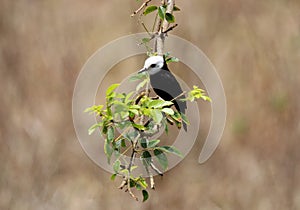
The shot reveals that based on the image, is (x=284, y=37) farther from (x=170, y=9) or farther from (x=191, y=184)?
(x=170, y=9)

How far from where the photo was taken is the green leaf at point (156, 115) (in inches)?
26.2

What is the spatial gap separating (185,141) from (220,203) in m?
1.07

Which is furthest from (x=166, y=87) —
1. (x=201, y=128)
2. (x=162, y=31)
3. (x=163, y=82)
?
(x=201, y=128)

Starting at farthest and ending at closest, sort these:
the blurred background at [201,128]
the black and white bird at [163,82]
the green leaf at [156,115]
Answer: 1. the blurred background at [201,128]
2. the black and white bird at [163,82]
3. the green leaf at [156,115]

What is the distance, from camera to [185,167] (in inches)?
81.5

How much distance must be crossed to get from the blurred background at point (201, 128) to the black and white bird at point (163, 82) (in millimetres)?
1161

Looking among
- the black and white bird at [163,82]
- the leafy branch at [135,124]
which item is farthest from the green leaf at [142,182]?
the black and white bird at [163,82]

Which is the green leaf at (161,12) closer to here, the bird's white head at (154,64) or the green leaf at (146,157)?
the bird's white head at (154,64)

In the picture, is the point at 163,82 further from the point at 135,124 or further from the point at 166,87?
the point at 135,124

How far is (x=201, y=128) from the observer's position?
6.53ft

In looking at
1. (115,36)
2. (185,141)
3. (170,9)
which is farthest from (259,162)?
(170,9)

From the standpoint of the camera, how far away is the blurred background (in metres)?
2.01

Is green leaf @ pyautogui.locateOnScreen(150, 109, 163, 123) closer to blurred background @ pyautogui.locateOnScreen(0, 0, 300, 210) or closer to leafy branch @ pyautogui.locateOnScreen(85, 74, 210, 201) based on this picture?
leafy branch @ pyautogui.locateOnScreen(85, 74, 210, 201)

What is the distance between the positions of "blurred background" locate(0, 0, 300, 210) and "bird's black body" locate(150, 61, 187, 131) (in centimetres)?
116
